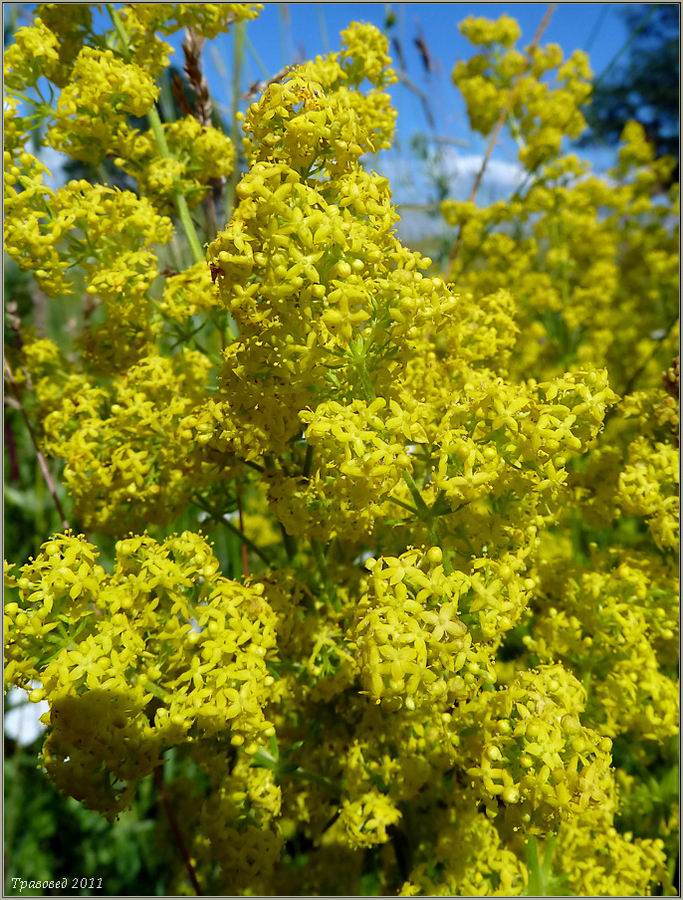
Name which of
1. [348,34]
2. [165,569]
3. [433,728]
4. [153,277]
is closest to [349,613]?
[433,728]

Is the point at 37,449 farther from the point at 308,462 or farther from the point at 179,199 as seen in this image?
the point at 308,462

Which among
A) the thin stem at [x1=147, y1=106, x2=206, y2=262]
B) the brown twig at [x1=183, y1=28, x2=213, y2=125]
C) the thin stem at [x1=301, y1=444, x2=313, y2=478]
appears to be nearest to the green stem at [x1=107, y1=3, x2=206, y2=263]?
the thin stem at [x1=147, y1=106, x2=206, y2=262]

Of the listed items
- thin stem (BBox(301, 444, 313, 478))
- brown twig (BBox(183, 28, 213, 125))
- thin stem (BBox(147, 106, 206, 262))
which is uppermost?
brown twig (BBox(183, 28, 213, 125))

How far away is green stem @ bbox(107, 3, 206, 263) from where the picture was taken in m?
1.81

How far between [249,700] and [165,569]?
0.31m

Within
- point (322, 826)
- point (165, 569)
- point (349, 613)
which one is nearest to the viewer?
point (165, 569)

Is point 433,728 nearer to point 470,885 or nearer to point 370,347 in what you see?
point 470,885

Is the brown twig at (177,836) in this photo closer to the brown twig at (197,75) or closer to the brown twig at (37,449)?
the brown twig at (37,449)

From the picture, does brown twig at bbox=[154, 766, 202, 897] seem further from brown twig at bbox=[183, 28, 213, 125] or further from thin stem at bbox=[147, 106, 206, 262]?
brown twig at bbox=[183, 28, 213, 125]

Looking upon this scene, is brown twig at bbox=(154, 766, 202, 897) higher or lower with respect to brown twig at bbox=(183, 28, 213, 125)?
lower

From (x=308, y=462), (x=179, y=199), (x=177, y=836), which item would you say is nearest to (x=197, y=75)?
(x=179, y=199)

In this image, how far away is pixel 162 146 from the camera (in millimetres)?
1841

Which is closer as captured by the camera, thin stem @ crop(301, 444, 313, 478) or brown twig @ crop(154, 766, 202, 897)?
thin stem @ crop(301, 444, 313, 478)

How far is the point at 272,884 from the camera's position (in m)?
2.09
